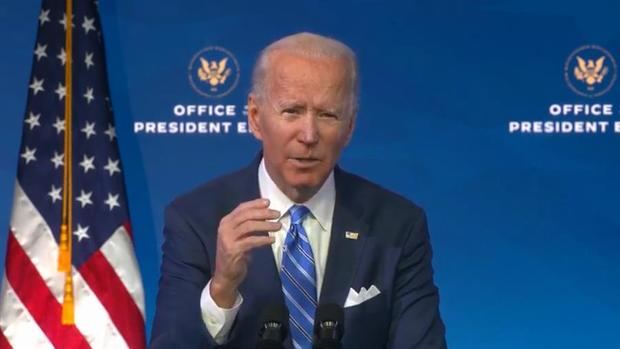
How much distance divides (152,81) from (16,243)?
0.81 m

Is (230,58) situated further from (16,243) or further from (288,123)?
(288,123)

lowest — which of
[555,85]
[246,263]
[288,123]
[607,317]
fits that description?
[607,317]

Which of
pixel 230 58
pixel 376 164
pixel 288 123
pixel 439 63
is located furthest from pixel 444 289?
pixel 288 123

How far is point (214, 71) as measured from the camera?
3898 mm

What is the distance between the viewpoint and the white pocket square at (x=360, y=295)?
2.08m

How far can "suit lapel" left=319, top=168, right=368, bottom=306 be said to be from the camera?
209cm

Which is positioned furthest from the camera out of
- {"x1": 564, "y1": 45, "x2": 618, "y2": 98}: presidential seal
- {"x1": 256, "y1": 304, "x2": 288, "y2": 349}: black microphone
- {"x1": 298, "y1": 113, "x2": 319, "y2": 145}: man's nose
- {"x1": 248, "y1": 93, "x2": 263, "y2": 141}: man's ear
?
{"x1": 564, "y1": 45, "x2": 618, "y2": 98}: presidential seal

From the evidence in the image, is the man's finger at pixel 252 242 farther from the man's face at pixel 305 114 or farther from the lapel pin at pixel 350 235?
the lapel pin at pixel 350 235

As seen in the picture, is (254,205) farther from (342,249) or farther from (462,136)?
(462,136)

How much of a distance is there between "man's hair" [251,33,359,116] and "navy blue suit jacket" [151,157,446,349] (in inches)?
9.7

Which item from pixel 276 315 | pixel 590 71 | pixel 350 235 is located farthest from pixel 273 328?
pixel 590 71

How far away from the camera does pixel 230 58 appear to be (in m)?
3.90

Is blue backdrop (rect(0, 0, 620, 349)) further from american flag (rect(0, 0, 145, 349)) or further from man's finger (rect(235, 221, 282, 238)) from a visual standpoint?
man's finger (rect(235, 221, 282, 238))

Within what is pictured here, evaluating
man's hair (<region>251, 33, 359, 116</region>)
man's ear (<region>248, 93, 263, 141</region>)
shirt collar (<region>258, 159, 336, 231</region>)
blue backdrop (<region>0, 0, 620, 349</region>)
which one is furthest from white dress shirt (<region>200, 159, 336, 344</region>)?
blue backdrop (<region>0, 0, 620, 349</region>)
